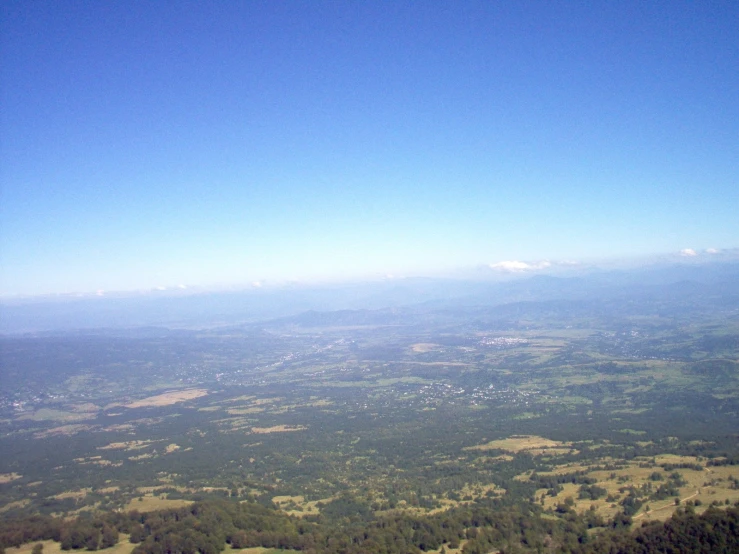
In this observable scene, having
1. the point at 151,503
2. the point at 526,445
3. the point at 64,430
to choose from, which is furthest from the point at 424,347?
the point at 151,503

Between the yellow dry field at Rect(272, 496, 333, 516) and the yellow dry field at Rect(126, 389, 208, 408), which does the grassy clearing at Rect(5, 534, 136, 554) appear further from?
the yellow dry field at Rect(126, 389, 208, 408)

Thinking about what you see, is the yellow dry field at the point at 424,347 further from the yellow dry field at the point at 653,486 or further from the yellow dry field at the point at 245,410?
the yellow dry field at the point at 653,486

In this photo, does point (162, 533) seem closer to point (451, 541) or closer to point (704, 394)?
point (451, 541)

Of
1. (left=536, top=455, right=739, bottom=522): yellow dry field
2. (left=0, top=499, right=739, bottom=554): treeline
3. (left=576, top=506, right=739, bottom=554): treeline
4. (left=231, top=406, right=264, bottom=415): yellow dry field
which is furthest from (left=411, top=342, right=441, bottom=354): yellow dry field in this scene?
(left=576, top=506, right=739, bottom=554): treeline

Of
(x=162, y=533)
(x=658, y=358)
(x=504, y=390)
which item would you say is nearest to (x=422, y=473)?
(x=162, y=533)

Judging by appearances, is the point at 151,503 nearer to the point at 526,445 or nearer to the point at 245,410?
A: the point at 526,445

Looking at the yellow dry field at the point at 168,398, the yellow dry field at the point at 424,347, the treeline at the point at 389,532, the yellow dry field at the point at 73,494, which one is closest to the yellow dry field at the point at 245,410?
the yellow dry field at the point at 168,398
